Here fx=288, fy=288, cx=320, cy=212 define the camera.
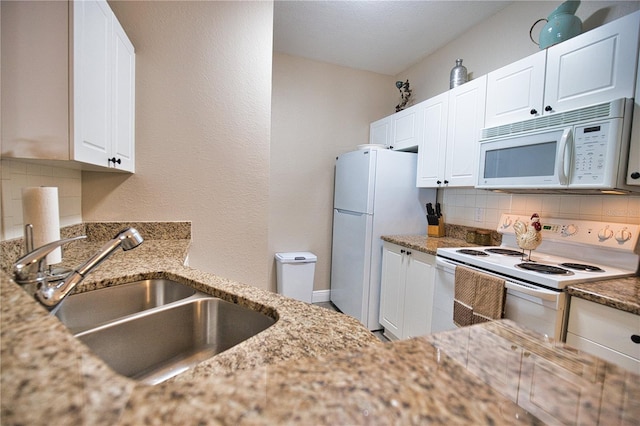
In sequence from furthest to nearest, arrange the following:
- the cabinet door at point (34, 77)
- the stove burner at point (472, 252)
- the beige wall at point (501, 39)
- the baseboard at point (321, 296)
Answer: the baseboard at point (321, 296), the stove burner at point (472, 252), the beige wall at point (501, 39), the cabinet door at point (34, 77)

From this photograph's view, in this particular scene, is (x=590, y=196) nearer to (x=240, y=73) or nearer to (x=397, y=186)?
(x=397, y=186)

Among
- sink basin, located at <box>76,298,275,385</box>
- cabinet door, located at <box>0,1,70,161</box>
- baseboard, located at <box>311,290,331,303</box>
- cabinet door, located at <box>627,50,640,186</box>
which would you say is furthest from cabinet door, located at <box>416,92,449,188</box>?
cabinet door, located at <box>0,1,70,161</box>

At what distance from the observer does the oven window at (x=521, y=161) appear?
5.44ft

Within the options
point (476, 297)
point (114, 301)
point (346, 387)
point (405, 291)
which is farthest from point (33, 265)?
point (405, 291)

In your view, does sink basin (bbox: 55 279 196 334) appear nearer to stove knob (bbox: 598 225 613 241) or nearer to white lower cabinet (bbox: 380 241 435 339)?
white lower cabinet (bbox: 380 241 435 339)

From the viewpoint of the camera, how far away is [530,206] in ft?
6.88

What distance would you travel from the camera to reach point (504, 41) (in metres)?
2.33

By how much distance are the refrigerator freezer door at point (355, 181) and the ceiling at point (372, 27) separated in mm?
1101

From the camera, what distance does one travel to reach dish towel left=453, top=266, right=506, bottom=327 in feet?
5.08

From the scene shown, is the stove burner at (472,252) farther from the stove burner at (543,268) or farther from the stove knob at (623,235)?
the stove knob at (623,235)

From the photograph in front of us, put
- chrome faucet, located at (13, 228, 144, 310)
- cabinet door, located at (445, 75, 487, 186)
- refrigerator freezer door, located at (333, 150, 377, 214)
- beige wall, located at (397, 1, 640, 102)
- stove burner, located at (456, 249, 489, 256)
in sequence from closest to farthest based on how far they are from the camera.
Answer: chrome faucet, located at (13, 228, 144, 310) < beige wall, located at (397, 1, 640, 102) < stove burner, located at (456, 249, 489, 256) < cabinet door, located at (445, 75, 487, 186) < refrigerator freezer door, located at (333, 150, 377, 214)

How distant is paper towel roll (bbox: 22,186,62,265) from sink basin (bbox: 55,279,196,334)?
0.23 metres

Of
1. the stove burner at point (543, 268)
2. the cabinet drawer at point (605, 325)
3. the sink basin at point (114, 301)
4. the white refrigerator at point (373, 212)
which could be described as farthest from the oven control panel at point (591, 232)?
the sink basin at point (114, 301)

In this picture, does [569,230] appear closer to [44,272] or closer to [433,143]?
[433,143]
